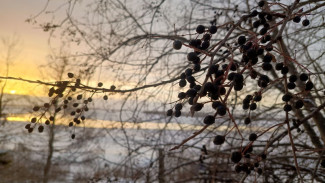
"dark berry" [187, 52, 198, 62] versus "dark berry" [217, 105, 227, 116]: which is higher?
"dark berry" [187, 52, 198, 62]

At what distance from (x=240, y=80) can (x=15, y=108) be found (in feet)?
39.8

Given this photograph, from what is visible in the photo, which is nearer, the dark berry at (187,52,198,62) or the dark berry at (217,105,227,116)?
the dark berry at (217,105,227,116)

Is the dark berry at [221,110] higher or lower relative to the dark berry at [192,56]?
lower

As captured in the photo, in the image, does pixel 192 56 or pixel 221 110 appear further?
pixel 192 56

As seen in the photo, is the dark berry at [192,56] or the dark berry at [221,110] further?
the dark berry at [192,56]

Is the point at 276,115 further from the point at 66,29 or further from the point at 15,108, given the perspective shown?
the point at 15,108

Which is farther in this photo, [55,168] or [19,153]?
[55,168]

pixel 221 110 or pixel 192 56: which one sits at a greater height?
pixel 192 56

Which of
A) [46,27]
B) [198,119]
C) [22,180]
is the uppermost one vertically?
[46,27]

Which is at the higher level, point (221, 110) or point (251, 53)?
point (251, 53)

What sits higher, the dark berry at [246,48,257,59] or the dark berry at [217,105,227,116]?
the dark berry at [246,48,257,59]

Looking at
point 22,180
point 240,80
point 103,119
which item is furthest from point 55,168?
point 240,80

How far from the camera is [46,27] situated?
2529 millimetres

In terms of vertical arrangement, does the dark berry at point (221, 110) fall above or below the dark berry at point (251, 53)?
below
